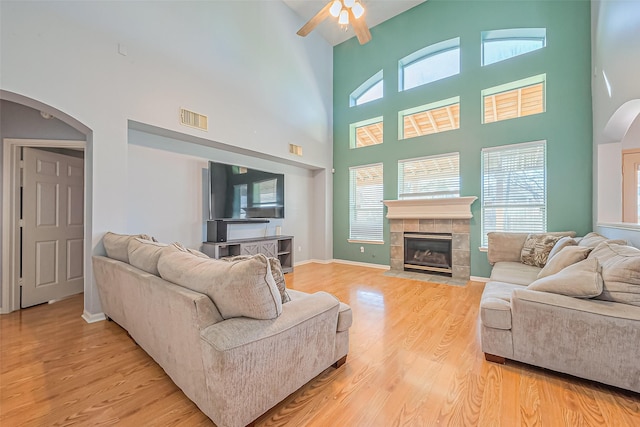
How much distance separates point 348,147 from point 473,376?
5136 mm

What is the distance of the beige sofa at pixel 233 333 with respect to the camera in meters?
1.26

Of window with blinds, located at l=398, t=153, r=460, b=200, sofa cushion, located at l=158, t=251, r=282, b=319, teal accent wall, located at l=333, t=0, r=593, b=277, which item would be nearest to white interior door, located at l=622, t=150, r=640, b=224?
teal accent wall, located at l=333, t=0, r=593, b=277

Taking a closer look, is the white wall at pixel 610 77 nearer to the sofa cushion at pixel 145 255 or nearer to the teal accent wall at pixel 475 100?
the teal accent wall at pixel 475 100

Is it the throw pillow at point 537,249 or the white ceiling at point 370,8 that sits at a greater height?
the white ceiling at point 370,8

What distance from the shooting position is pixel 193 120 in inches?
149

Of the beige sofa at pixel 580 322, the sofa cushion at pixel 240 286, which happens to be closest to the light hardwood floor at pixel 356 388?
the beige sofa at pixel 580 322

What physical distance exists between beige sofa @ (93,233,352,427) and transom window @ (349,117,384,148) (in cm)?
482

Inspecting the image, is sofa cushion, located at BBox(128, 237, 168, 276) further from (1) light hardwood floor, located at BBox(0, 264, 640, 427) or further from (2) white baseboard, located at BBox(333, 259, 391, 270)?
(2) white baseboard, located at BBox(333, 259, 391, 270)

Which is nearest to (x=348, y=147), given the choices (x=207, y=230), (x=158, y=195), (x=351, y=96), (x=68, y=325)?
(x=351, y=96)

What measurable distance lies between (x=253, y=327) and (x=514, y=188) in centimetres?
471

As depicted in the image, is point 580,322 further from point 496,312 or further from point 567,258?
point 567,258

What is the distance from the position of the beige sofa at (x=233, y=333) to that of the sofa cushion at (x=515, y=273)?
2.13 meters

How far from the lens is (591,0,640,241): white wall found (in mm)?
2322

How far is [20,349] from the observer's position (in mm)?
2248
